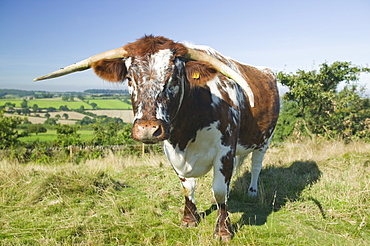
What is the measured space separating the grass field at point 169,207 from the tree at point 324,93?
17.7 feet

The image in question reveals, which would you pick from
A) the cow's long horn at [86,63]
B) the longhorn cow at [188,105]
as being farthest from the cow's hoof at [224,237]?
the cow's long horn at [86,63]

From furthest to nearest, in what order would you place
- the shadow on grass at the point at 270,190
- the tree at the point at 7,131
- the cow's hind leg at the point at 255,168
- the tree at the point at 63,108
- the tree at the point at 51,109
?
the tree at the point at 63,108
the tree at the point at 51,109
the tree at the point at 7,131
the cow's hind leg at the point at 255,168
the shadow on grass at the point at 270,190

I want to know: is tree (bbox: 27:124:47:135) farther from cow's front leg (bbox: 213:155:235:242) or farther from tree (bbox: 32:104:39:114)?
cow's front leg (bbox: 213:155:235:242)

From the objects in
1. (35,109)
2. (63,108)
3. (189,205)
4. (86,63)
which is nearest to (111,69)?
(86,63)

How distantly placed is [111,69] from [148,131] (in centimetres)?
102

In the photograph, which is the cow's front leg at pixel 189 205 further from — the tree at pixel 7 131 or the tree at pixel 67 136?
the tree at pixel 7 131

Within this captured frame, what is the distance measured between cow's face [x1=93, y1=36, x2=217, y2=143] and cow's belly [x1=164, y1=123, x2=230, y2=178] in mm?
648

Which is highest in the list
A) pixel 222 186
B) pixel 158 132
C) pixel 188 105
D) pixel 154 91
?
pixel 154 91

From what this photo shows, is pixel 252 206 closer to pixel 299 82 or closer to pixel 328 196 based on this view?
pixel 328 196

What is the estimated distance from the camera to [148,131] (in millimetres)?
2580

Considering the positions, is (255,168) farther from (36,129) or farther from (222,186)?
(36,129)

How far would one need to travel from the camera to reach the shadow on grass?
4.81 m

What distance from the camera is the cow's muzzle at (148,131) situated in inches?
102

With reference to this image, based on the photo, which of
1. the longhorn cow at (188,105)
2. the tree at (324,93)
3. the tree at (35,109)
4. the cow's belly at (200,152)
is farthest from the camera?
the tree at (35,109)
